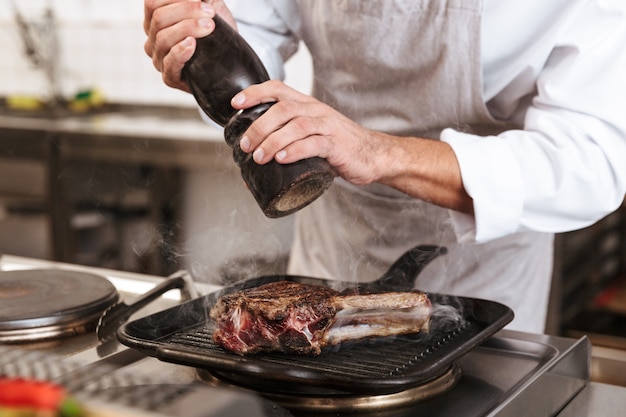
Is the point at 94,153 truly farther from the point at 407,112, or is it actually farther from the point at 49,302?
the point at 49,302

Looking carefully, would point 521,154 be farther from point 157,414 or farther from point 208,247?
point 157,414

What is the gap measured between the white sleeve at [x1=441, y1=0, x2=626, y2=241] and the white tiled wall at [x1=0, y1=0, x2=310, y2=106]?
2765 mm

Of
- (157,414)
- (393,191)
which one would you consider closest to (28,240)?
(393,191)

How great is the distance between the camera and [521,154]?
1.27 m

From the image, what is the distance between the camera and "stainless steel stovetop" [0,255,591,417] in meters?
0.59

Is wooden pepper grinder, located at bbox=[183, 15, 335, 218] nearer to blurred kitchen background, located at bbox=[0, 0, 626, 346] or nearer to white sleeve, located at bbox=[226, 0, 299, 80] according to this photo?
white sleeve, located at bbox=[226, 0, 299, 80]

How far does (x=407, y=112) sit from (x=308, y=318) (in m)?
0.64

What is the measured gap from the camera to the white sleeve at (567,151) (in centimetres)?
125

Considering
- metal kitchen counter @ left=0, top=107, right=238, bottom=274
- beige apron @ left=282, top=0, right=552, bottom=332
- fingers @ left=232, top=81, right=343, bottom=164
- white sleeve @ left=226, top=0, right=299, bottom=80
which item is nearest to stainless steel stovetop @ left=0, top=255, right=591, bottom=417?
fingers @ left=232, top=81, right=343, bottom=164

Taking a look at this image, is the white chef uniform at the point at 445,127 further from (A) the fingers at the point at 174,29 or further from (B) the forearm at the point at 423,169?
(A) the fingers at the point at 174,29

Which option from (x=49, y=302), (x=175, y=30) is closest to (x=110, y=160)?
(x=49, y=302)

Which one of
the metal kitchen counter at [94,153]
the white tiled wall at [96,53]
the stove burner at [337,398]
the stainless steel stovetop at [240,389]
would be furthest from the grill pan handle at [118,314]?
the white tiled wall at [96,53]

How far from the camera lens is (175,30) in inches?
44.7

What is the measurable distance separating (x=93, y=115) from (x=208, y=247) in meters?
2.58
